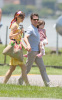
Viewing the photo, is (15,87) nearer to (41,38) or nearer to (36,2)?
(41,38)

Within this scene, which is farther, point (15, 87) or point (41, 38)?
point (41, 38)

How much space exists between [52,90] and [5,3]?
107733mm

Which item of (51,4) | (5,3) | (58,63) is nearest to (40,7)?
(51,4)

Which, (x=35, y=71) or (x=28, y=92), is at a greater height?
(x=28, y=92)

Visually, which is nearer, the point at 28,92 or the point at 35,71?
the point at 28,92

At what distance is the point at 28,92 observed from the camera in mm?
7945

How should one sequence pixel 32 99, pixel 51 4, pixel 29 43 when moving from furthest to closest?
pixel 51 4 → pixel 29 43 → pixel 32 99

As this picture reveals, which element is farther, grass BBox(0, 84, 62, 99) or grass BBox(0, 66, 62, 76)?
grass BBox(0, 66, 62, 76)

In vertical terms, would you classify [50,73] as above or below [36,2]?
above

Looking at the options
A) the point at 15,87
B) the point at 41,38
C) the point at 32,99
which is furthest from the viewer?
the point at 41,38

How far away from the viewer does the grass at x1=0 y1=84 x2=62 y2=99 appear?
7598 mm

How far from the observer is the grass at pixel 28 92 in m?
7.60

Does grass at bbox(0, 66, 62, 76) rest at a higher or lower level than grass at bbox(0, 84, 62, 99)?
lower

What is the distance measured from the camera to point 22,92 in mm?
7918
